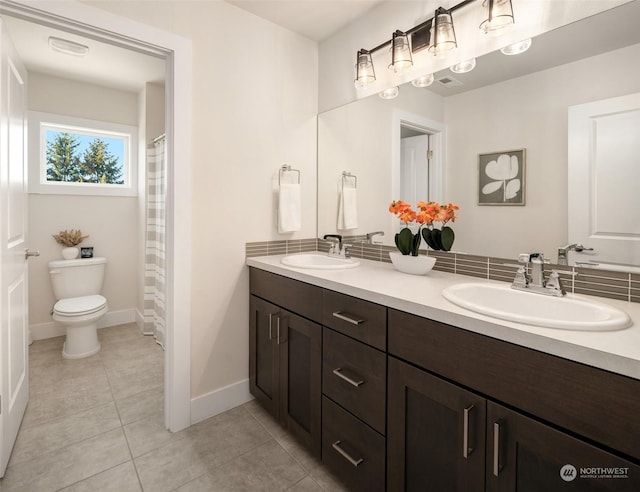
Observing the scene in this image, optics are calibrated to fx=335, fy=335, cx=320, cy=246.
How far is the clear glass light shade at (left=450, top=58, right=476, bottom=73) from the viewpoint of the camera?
151 cm

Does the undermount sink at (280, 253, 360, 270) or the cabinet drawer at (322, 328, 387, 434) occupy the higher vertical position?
the undermount sink at (280, 253, 360, 270)

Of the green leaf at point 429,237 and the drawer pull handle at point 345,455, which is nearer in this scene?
the drawer pull handle at point 345,455

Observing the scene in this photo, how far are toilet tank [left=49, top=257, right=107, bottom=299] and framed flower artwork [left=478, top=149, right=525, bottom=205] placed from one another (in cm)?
328

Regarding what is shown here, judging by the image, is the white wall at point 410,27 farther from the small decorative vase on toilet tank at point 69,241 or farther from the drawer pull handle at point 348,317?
the small decorative vase on toilet tank at point 69,241

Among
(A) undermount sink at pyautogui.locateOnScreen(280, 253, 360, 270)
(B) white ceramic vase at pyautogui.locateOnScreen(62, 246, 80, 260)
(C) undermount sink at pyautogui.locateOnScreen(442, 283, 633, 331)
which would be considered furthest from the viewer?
(B) white ceramic vase at pyautogui.locateOnScreen(62, 246, 80, 260)

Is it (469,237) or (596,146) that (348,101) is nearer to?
(469,237)

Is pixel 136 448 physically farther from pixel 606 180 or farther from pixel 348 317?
pixel 606 180

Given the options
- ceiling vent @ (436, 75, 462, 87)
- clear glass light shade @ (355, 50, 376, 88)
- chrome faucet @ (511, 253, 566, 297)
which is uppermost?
clear glass light shade @ (355, 50, 376, 88)

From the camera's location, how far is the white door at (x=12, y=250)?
1.48 metres

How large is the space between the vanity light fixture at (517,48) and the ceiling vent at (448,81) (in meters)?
0.21

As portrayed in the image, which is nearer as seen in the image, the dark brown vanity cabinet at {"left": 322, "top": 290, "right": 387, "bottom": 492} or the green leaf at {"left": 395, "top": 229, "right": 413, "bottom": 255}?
the dark brown vanity cabinet at {"left": 322, "top": 290, "right": 387, "bottom": 492}

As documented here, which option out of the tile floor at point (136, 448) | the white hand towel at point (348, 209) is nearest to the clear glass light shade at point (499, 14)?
the white hand towel at point (348, 209)

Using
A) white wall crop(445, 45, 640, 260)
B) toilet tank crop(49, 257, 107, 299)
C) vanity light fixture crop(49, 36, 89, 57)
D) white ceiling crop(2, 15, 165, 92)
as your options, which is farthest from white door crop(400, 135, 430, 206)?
toilet tank crop(49, 257, 107, 299)

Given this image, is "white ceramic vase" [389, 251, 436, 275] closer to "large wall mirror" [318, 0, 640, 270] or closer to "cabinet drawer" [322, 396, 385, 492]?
"large wall mirror" [318, 0, 640, 270]
